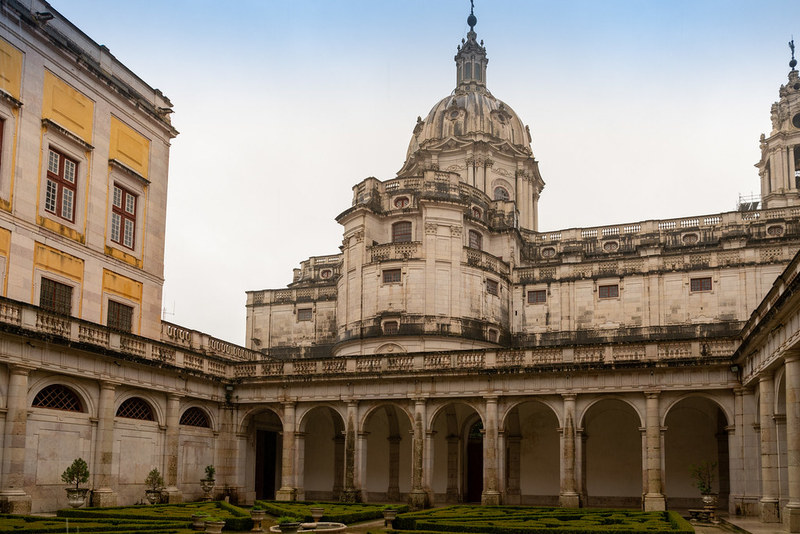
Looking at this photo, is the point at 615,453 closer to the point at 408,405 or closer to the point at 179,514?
the point at 408,405

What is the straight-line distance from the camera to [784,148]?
6706 cm

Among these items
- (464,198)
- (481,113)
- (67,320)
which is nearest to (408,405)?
(67,320)

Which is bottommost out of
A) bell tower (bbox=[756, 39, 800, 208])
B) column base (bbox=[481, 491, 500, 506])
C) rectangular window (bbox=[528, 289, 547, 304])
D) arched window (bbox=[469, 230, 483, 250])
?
column base (bbox=[481, 491, 500, 506])

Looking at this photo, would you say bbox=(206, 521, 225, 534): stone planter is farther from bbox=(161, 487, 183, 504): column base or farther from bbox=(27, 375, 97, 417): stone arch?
bbox=(161, 487, 183, 504): column base

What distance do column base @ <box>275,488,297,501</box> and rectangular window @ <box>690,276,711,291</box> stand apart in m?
27.5

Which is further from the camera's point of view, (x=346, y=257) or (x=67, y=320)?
(x=346, y=257)

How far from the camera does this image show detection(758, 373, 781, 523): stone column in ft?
92.4

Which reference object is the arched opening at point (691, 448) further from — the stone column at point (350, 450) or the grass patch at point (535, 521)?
the stone column at point (350, 450)

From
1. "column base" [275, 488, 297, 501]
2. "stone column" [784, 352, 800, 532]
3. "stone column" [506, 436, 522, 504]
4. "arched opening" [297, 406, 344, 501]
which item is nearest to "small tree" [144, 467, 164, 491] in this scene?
"column base" [275, 488, 297, 501]

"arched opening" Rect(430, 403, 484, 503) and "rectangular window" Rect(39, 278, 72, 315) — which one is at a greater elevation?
"rectangular window" Rect(39, 278, 72, 315)

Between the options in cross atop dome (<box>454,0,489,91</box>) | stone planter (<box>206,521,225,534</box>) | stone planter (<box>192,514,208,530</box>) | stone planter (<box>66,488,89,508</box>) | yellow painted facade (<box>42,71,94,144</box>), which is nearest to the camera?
stone planter (<box>206,521,225,534</box>)

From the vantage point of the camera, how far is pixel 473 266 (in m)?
52.1

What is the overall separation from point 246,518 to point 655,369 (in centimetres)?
1759

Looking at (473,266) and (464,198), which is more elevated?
(464,198)
